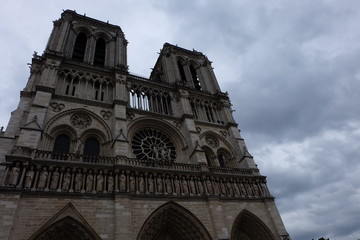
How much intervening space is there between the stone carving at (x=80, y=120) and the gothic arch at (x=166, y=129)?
9.47 ft

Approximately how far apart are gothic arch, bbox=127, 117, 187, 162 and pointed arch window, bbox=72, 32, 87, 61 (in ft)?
28.4

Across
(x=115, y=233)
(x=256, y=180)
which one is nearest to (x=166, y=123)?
(x=256, y=180)

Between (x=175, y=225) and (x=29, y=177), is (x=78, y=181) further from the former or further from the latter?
(x=175, y=225)

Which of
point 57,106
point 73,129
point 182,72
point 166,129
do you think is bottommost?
point 73,129

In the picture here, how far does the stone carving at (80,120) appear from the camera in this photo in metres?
14.6

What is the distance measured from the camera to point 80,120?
14914 mm

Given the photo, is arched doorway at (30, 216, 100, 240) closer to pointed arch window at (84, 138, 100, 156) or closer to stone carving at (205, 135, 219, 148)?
pointed arch window at (84, 138, 100, 156)

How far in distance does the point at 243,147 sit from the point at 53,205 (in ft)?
44.9

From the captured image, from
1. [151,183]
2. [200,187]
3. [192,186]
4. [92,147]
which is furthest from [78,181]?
[200,187]

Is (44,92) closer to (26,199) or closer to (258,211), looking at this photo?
(26,199)

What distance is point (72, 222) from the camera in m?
10.2

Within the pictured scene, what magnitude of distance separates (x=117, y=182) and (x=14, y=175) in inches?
178

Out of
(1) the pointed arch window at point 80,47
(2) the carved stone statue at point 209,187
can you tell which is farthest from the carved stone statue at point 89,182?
(1) the pointed arch window at point 80,47

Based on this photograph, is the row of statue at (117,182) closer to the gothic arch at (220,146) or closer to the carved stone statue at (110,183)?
the carved stone statue at (110,183)
